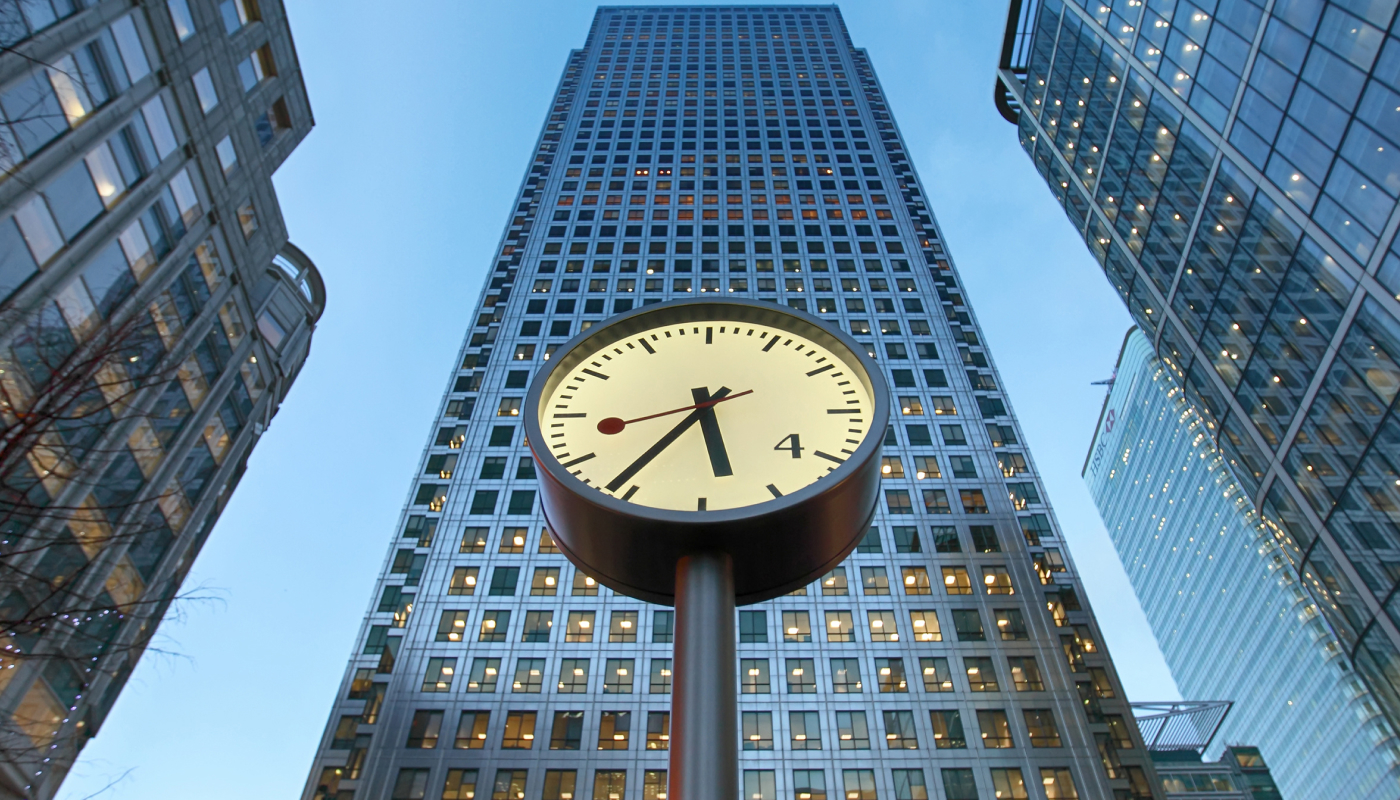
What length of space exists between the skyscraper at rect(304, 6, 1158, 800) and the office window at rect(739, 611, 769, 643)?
0.34ft

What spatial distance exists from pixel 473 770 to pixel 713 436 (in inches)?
1220

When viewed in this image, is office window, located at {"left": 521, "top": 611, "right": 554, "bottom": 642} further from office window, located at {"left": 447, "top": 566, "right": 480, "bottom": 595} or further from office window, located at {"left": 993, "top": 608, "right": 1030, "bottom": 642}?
office window, located at {"left": 993, "top": 608, "right": 1030, "bottom": 642}

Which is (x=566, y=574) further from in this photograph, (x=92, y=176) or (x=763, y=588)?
(x=763, y=588)

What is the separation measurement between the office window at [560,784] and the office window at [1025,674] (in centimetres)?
1736

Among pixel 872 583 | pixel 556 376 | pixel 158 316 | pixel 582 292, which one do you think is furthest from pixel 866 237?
pixel 556 376

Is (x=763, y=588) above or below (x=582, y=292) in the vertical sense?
below

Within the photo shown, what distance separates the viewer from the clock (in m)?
2.84

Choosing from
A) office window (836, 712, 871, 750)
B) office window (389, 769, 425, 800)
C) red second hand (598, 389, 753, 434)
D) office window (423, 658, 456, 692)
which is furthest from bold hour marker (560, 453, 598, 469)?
office window (423, 658, 456, 692)

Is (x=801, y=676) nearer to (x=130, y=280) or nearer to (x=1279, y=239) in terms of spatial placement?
(x=1279, y=239)

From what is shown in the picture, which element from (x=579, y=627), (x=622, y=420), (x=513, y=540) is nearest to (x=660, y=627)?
(x=579, y=627)

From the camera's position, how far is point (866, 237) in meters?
54.4

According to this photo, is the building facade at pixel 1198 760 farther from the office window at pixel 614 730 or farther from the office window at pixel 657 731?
the office window at pixel 614 730

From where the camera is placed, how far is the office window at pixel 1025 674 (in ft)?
106

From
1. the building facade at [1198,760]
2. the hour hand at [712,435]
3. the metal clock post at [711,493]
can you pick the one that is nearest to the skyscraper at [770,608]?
the building facade at [1198,760]
